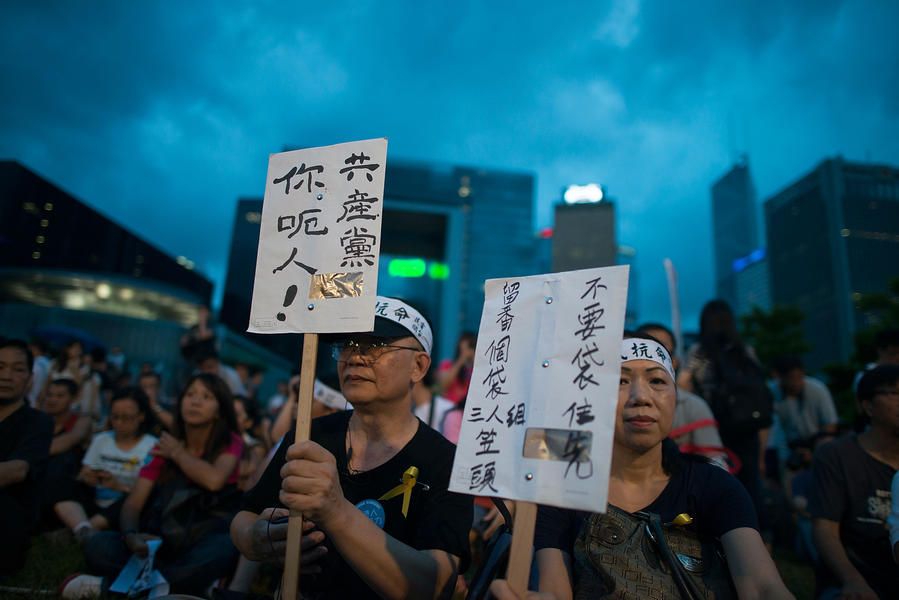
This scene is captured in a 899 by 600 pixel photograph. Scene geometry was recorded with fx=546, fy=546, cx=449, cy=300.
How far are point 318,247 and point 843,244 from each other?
89.5m

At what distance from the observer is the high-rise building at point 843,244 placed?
7094cm

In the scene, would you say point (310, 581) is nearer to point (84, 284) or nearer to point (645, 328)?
point (645, 328)

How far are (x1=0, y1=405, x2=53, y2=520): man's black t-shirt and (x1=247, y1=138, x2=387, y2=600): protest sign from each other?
2822mm

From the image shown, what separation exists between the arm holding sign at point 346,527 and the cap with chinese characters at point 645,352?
1322mm

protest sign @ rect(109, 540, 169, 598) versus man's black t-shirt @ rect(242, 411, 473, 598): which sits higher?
man's black t-shirt @ rect(242, 411, 473, 598)

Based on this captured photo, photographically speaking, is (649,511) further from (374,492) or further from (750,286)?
(750,286)

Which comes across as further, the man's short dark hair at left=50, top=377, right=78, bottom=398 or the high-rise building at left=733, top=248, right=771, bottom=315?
the high-rise building at left=733, top=248, right=771, bottom=315

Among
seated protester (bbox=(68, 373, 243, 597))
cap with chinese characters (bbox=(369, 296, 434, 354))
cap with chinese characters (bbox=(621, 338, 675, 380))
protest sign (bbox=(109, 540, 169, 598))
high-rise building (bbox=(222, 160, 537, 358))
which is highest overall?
high-rise building (bbox=(222, 160, 537, 358))

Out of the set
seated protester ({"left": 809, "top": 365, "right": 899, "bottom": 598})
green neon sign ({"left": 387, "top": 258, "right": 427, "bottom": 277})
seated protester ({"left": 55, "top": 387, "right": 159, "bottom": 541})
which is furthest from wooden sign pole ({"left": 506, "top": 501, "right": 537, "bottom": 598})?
green neon sign ({"left": 387, "top": 258, "right": 427, "bottom": 277})

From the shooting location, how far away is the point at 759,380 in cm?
478

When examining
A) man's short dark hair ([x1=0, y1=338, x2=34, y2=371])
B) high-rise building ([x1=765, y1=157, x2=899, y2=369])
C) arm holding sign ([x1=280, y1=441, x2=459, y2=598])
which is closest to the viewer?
arm holding sign ([x1=280, y1=441, x2=459, y2=598])

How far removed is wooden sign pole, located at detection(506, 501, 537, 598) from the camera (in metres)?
1.65

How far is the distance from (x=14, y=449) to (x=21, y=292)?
3928 centimetres

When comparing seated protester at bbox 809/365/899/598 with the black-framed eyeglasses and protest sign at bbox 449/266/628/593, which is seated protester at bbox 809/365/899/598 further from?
the black-framed eyeglasses
